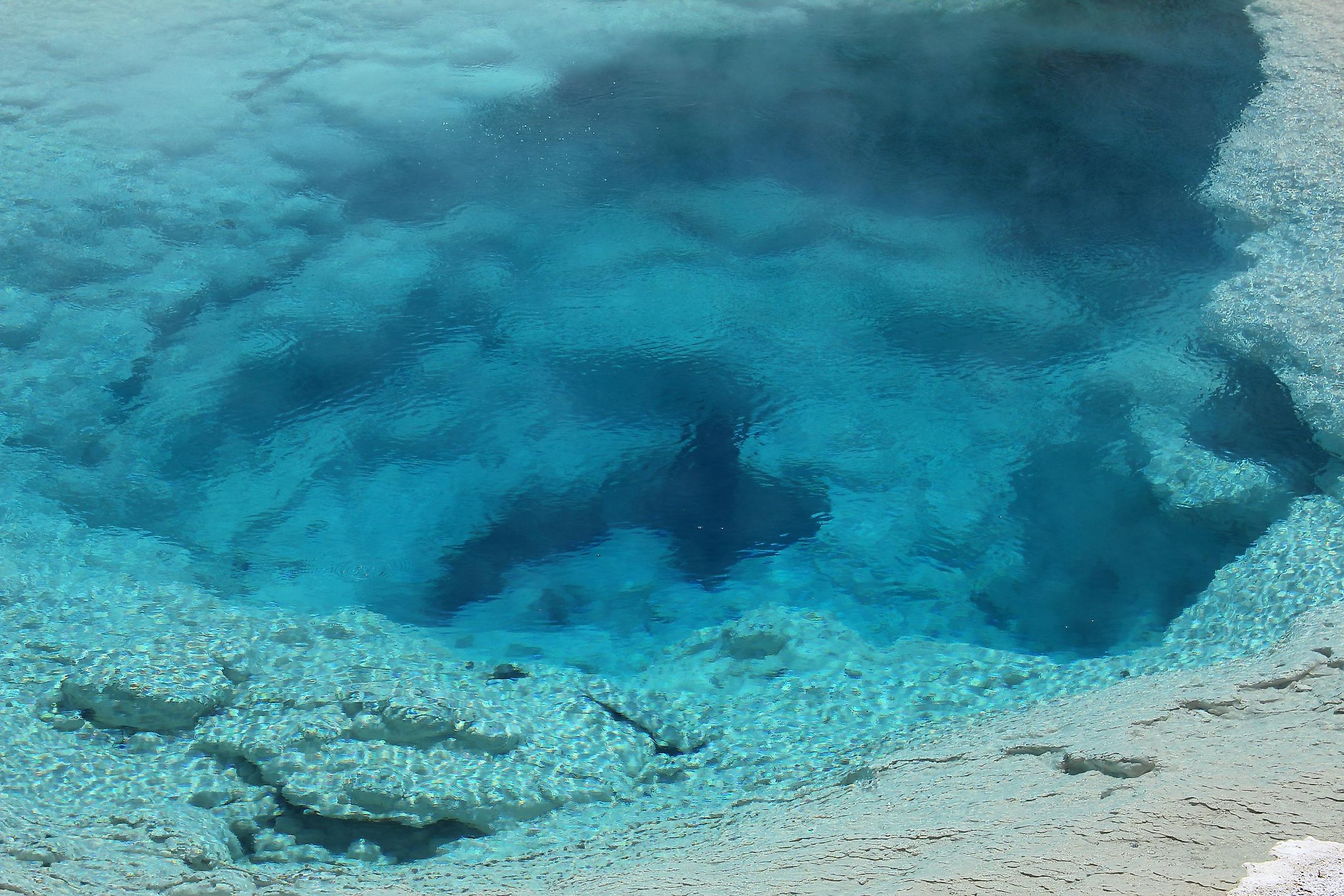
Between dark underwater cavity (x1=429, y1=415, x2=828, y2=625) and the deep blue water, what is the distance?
0.01 meters

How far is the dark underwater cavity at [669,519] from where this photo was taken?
106 inches

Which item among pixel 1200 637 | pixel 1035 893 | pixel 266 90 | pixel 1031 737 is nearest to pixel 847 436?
pixel 1200 637

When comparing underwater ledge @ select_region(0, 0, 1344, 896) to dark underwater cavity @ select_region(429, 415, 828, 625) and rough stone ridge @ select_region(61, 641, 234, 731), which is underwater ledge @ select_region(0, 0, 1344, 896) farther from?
dark underwater cavity @ select_region(429, 415, 828, 625)

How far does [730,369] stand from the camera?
3324mm

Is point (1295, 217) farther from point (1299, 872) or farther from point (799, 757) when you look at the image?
point (1299, 872)

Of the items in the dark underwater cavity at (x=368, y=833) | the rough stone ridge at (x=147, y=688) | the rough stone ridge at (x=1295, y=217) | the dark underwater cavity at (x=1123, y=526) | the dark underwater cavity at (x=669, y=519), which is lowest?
the dark underwater cavity at (x=368, y=833)

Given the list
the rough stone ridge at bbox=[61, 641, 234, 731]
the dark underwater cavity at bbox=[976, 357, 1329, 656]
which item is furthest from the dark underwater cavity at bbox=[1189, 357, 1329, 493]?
the rough stone ridge at bbox=[61, 641, 234, 731]

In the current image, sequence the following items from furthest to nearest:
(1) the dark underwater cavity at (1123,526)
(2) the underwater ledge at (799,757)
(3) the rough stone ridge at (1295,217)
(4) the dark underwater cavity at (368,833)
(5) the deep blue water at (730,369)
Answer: (3) the rough stone ridge at (1295,217) < (5) the deep blue water at (730,369) < (1) the dark underwater cavity at (1123,526) < (4) the dark underwater cavity at (368,833) < (2) the underwater ledge at (799,757)

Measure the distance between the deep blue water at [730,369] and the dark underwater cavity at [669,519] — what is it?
11mm

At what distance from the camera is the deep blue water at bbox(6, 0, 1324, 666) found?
266 centimetres

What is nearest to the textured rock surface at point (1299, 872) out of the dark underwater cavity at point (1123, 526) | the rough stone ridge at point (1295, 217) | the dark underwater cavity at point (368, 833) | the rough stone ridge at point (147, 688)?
the dark underwater cavity at point (1123, 526)

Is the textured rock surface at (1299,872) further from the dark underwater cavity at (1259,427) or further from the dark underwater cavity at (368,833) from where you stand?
the dark underwater cavity at (1259,427)

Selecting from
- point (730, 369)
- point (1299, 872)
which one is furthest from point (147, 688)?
point (1299, 872)

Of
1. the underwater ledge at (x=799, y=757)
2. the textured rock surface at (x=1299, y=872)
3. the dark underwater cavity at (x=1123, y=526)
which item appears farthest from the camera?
the dark underwater cavity at (x=1123, y=526)
